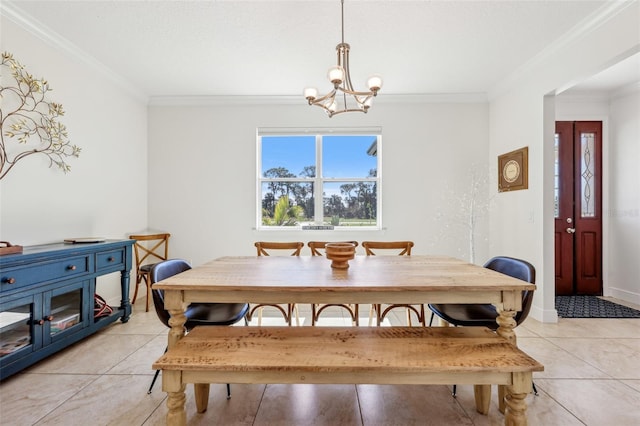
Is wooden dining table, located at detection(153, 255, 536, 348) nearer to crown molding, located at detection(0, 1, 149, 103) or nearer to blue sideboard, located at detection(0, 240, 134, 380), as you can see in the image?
blue sideboard, located at detection(0, 240, 134, 380)

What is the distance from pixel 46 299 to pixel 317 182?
3034mm

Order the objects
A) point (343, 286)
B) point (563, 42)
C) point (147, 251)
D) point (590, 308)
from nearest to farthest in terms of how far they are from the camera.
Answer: point (343, 286)
point (563, 42)
point (590, 308)
point (147, 251)

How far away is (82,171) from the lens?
2980mm

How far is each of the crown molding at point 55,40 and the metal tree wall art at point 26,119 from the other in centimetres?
32

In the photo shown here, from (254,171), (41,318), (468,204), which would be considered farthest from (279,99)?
(41,318)

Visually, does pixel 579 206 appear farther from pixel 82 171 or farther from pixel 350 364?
pixel 82 171

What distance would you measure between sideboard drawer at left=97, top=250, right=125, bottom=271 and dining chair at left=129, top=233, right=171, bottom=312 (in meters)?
0.45

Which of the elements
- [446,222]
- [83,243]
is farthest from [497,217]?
[83,243]

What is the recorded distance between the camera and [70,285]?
233 centimetres

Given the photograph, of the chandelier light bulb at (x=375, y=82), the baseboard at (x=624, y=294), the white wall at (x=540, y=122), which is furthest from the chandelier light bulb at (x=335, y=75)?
the baseboard at (x=624, y=294)

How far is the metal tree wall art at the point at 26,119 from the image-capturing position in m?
2.26

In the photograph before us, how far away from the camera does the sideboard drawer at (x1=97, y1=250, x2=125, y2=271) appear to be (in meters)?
2.62

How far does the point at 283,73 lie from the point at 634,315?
4806 millimetres

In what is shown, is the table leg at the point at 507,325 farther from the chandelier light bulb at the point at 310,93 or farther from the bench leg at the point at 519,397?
the chandelier light bulb at the point at 310,93
